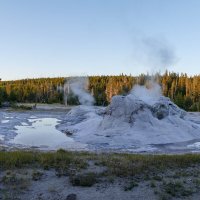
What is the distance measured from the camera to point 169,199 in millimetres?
14445

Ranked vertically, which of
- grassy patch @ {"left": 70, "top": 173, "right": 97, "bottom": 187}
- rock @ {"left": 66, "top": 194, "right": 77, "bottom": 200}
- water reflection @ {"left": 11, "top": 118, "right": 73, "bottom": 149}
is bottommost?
water reflection @ {"left": 11, "top": 118, "right": 73, "bottom": 149}

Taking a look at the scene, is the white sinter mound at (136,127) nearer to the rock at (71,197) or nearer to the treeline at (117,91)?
the rock at (71,197)

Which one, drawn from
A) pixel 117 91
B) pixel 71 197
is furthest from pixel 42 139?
pixel 117 91

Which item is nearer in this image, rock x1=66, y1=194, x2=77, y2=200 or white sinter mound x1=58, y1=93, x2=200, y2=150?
rock x1=66, y1=194, x2=77, y2=200

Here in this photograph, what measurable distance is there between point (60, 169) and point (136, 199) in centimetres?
463

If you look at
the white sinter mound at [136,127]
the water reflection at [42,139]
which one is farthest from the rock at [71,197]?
the white sinter mound at [136,127]

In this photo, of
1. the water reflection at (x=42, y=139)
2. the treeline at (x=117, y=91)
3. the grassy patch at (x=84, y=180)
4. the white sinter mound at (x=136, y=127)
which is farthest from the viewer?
the treeline at (x=117, y=91)

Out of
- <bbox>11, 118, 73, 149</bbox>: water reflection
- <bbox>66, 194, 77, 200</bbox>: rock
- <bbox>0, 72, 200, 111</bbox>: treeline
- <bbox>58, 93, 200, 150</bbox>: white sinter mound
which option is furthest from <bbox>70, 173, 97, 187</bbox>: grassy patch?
<bbox>0, 72, 200, 111</bbox>: treeline

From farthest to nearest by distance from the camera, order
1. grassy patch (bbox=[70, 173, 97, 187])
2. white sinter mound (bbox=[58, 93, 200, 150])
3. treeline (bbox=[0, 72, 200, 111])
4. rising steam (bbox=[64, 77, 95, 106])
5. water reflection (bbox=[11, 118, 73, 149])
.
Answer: rising steam (bbox=[64, 77, 95, 106])
treeline (bbox=[0, 72, 200, 111])
white sinter mound (bbox=[58, 93, 200, 150])
water reflection (bbox=[11, 118, 73, 149])
grassy patch (bbox=[70, 173, 97, 187])

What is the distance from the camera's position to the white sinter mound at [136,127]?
3638 centimetres

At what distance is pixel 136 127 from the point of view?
4034cm

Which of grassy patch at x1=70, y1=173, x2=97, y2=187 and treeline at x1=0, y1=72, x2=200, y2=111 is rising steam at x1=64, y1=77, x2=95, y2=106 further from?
grassy patch at x1=70, y1=173, x2=97, y2=187

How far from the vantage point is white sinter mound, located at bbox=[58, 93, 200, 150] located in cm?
3638

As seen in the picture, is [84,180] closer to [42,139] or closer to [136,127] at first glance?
[42,139]
